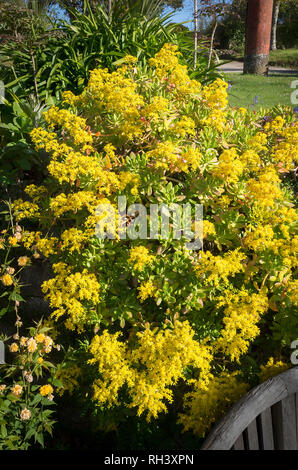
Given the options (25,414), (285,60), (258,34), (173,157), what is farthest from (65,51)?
(285,60)

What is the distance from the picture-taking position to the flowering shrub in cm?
194

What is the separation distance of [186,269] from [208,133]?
0.95 meters

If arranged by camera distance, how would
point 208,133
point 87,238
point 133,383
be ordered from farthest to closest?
point 208,133 < point 87,238 < point 133,383

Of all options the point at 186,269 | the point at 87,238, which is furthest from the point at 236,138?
the point at 87,238

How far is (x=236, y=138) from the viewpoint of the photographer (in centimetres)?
296

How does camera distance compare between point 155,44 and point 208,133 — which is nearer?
point 208,133

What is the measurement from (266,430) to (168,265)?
3.03ft

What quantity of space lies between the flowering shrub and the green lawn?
6952 millimetres

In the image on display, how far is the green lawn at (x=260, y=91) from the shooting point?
381 inches

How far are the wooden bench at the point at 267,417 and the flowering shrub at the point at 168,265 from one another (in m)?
0.30

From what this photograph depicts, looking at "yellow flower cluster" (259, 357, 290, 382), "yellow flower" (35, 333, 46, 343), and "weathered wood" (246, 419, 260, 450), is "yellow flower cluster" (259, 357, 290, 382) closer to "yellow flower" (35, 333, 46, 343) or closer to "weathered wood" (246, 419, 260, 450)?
"weathered wood" (246, 419, 260, 450)

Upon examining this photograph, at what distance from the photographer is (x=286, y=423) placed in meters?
1.63
